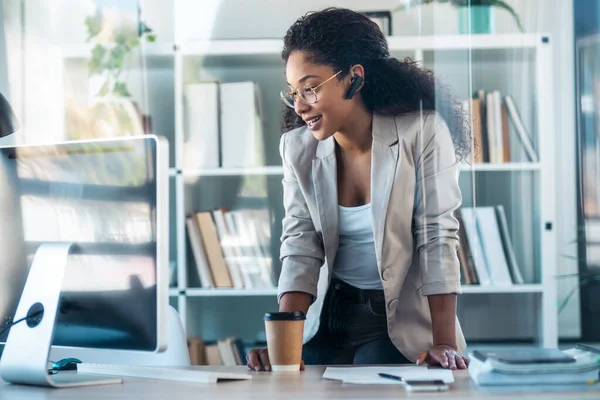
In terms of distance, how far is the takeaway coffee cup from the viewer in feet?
4.15

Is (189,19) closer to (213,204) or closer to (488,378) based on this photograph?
(213,204)

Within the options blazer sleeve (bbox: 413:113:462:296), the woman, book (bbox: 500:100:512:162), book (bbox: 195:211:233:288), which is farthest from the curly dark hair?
book (bbox: 195:211:233:288)

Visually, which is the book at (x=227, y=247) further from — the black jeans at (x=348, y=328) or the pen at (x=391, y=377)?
the pen at (x=391, y=377)

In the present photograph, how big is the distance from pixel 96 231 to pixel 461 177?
161 centimetres

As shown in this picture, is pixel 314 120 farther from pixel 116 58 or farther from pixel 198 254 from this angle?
pixel 116 58

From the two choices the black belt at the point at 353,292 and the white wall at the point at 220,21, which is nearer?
the black belt at the point at 353,292

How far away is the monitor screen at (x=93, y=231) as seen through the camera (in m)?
1.11

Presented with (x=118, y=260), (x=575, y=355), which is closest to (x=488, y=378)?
(x=575, y=355)

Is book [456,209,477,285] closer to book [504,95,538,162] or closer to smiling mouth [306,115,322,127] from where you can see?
book [504,95,538,162]

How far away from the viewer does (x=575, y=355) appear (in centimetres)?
111

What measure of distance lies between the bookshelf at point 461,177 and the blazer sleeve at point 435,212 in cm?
75

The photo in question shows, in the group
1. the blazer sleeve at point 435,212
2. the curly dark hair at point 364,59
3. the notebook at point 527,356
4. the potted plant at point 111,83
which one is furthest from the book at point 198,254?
the notebook at point 527,356

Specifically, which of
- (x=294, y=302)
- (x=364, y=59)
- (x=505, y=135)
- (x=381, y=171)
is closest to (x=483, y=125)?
(x=505, y=135)

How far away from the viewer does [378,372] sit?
4.03 feet
